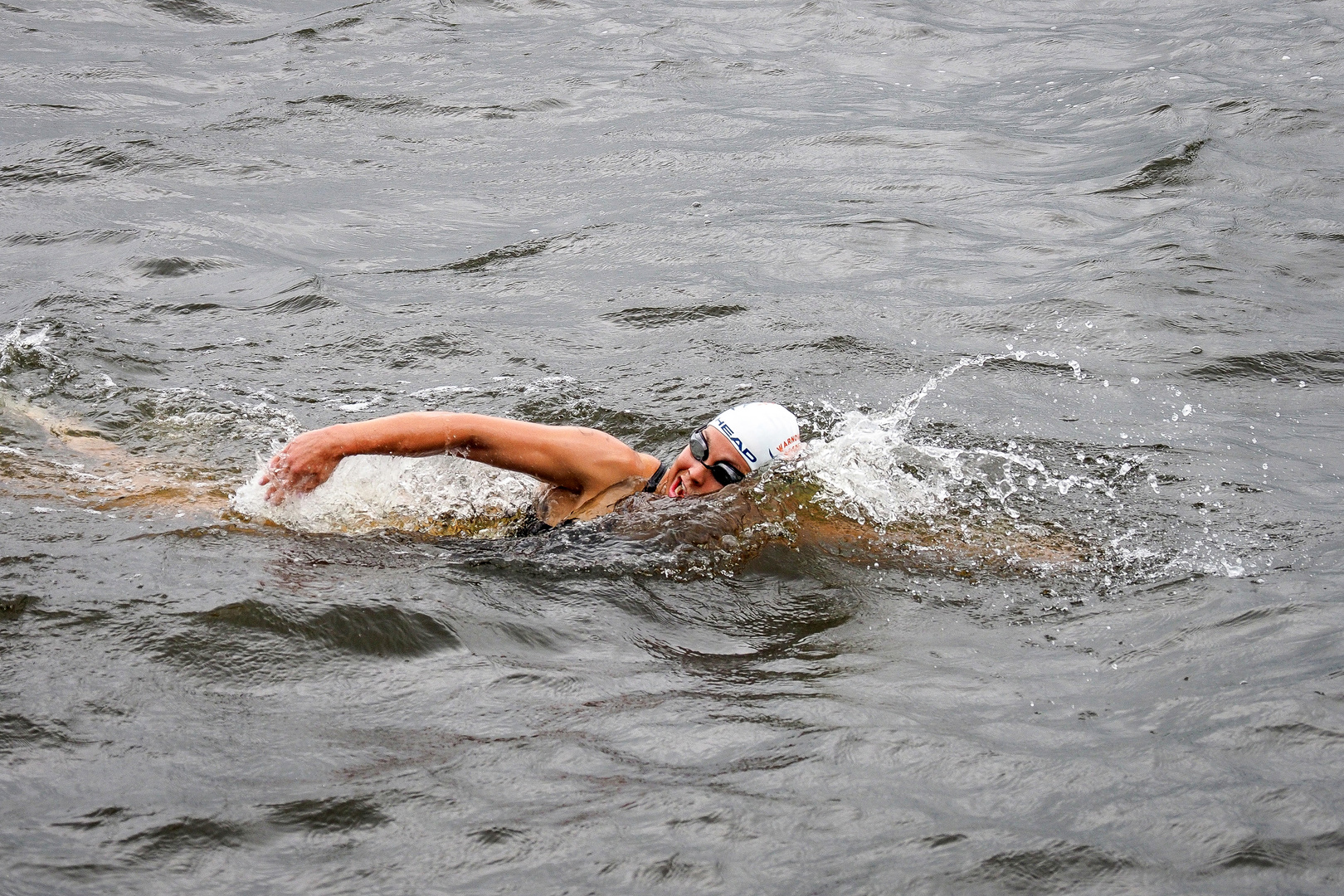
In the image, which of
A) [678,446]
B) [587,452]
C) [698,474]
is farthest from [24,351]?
[698,474]

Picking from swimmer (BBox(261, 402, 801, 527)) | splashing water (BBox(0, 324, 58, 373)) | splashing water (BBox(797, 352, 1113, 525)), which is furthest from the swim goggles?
splashing water (BBox(0, 324, 58, 373))

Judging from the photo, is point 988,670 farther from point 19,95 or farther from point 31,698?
point 19,95

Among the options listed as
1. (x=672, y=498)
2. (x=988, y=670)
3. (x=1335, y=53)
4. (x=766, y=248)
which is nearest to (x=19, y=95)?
(x=766, y=248)

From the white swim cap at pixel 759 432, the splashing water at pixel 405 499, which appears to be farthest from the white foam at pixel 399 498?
the white swim cap at pixel 759 432

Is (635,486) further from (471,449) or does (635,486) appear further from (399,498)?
(399,498)

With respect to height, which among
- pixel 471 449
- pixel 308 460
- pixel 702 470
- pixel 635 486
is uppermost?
pixel 308 460

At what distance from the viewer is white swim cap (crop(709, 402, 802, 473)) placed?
645 cm

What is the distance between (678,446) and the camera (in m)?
7.71

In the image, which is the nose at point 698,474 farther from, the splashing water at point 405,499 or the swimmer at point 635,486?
the splashing water at point 405,499

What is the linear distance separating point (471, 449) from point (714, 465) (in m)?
1.27

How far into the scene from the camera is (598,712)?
15.0 feet

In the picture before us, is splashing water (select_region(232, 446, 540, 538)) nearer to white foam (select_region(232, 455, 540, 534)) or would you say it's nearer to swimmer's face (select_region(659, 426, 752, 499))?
white foam (select_region(232, 455, 540, 534))

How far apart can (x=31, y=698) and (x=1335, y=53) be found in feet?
50.9

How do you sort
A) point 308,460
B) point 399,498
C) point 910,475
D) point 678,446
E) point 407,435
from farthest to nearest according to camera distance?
point 678,446 < point 910,475 < point 399,498 < point 407,435 < point 308,460
